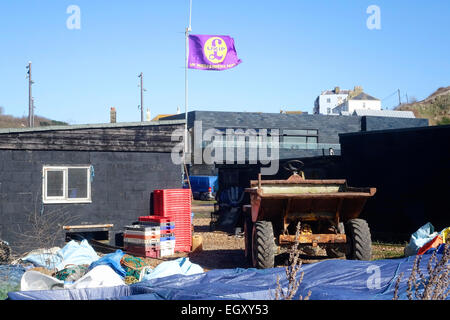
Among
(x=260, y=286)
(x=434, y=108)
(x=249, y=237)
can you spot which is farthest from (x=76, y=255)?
(x=434, y=108)

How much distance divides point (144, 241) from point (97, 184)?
7.93 feet

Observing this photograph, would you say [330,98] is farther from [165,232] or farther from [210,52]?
[165,232]

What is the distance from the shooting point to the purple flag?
76.1ft

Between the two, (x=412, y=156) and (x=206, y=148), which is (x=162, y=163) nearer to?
(x=412, y=156)

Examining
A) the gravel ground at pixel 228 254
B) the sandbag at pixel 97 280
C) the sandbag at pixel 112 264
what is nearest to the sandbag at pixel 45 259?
the sandbag at pixel 112 264

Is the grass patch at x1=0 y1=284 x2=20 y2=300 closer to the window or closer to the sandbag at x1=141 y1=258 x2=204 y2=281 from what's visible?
the sandbag at x1=141 y1=258 x2=204 y2=281

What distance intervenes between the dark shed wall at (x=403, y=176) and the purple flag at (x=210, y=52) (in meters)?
8.16

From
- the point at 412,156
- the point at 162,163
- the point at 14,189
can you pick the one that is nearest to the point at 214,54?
the point at 162,163

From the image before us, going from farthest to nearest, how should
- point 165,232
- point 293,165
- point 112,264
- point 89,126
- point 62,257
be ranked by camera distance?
point 89,126 → point 165,232 → point 293,165 → point 62,257 → point 112,264

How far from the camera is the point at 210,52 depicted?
2339 cm

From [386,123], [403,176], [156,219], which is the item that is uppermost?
[386,123]

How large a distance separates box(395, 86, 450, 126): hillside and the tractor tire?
50198 mm

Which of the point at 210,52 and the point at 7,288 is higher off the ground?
the point at 210,52
